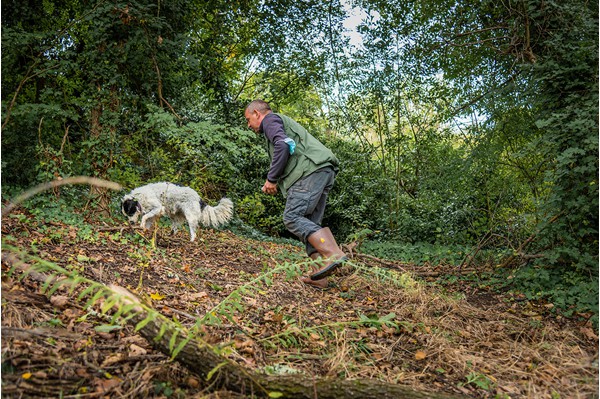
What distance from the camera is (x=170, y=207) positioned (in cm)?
645

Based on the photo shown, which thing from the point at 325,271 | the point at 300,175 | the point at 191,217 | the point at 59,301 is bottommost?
the point at 59,301

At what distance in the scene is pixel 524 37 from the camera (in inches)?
204

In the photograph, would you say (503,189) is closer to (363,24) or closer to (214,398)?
(363,24)

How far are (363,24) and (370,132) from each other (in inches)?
124

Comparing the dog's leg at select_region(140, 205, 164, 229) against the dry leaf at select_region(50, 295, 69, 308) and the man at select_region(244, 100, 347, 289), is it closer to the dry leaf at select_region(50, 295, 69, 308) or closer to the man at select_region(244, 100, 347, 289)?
the man at select_region(244, 100, 347, 289)

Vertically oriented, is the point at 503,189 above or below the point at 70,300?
above

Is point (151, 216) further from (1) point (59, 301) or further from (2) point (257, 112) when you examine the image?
(1) point (59, 301)

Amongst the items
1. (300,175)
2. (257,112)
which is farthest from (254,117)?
(300,175)

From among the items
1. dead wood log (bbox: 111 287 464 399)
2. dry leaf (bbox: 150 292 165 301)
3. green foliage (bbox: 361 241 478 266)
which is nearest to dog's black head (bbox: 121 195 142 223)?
dry leaf (bbox: 150 292 165 301)

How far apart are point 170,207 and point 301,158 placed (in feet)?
8.93

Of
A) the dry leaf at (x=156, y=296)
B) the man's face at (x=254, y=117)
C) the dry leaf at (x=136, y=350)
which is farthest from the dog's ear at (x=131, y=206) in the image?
the dry leaf at (x=136, y=350)

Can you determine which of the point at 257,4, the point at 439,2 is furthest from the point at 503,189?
the point at 257,4

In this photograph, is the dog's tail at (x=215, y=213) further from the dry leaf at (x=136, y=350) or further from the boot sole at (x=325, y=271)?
the dry leaf at (x=136, y=350)

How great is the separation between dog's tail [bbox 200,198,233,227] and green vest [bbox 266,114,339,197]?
7.47 ft
